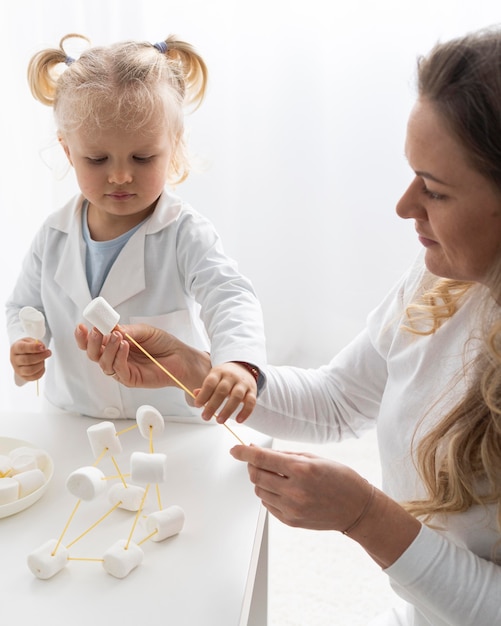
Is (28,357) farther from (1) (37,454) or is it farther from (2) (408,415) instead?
(2) (408,415)

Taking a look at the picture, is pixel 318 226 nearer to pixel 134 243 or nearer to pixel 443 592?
pixel 134 243

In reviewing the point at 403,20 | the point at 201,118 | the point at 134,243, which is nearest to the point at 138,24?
the point at 201,118

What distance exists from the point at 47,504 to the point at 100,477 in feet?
0.33

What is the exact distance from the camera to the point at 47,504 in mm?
990

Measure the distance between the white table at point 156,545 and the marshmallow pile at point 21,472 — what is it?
3 centimetres

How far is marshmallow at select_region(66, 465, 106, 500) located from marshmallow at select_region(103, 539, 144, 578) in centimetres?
8

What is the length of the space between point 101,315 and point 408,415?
43 cm

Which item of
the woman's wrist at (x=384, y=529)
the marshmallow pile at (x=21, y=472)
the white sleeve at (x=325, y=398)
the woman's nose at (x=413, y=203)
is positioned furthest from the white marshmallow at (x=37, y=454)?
the woman's nose at (x=413, y=203)

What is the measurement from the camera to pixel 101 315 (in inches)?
40.4

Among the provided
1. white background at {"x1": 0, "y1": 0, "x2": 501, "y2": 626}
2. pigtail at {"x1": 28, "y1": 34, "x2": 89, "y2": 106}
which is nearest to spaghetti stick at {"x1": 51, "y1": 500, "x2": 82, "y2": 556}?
pigtail at {"x1": 28, "y1": 34, "x2": 89, "y2": 106}

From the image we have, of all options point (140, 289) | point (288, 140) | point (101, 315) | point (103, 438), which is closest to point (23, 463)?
point (103, 438)

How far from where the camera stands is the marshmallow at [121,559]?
0.85 metres

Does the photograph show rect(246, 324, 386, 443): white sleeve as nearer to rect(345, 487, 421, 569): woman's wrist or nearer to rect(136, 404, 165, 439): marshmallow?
rect(136, 404, 165, 439): marshmallow

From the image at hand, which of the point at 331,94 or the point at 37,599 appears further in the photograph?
the point at 331,94
